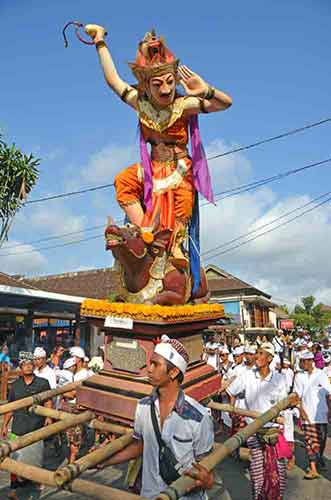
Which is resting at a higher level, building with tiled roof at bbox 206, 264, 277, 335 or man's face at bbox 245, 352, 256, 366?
building with tiled roof at bbox 206, 264, 277, 335

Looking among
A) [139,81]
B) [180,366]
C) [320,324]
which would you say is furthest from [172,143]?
[320,324]

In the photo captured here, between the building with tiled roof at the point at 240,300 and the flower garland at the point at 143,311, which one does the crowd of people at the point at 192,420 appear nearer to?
the flower garland at the point at 143,311

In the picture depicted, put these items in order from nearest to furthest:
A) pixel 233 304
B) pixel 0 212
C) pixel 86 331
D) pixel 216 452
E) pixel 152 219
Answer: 1. pixel 216 452
2. pixel 152 219
3. pixel 0 212
4. pixel 86 331
5. pixel 233 304

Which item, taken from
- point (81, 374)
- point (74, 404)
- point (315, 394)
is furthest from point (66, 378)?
point (315, 394)

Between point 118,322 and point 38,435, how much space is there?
153cm

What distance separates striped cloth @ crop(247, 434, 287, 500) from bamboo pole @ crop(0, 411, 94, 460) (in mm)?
2099

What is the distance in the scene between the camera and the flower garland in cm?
401

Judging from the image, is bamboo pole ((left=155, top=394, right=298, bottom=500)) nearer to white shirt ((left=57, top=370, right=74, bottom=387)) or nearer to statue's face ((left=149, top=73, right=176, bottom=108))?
statue's face ((left=149, top=73, right=176, bottom=108))

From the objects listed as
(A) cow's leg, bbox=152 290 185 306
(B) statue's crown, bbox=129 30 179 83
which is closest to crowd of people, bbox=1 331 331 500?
(A) cow's leg, bbox=152 290 185 306

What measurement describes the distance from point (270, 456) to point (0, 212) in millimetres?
9584

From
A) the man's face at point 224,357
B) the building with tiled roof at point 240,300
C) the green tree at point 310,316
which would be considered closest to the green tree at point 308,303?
the green tree at point 310,316

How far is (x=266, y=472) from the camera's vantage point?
435cm

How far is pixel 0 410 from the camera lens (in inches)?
132

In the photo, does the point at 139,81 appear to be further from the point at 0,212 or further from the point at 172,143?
the point at 0,212
